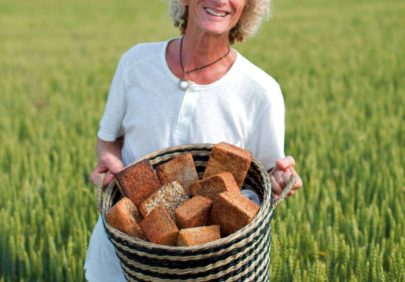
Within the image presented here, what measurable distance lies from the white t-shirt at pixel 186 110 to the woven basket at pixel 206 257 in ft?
1.02

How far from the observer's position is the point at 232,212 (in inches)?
55.1

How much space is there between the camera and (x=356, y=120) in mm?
3826

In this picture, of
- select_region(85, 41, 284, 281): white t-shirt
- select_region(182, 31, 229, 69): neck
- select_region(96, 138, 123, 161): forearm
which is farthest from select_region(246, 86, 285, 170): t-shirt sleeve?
select_region(96, 138, 123, 161): forearm

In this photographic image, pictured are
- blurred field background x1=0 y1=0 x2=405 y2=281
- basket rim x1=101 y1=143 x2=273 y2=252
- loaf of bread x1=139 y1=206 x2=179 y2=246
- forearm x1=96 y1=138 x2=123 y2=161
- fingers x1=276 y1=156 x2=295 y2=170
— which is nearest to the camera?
basket rim x1=101 y1=143 x2=273 y2=252

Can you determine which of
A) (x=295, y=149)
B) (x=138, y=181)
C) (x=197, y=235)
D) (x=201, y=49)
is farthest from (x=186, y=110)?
(x=295, y=149)

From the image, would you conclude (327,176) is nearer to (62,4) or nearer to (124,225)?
(124,225)

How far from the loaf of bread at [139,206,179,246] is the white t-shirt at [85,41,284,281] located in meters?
0.40

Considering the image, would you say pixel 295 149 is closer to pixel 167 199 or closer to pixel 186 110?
pixel 186 110

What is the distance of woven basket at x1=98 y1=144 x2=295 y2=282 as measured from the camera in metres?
1.30

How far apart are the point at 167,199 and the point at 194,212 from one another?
0.11m

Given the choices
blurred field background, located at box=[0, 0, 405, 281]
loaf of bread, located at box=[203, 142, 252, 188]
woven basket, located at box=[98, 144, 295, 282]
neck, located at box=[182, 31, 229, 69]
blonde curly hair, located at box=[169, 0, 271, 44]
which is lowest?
blurred field background, located at box=[0, 0, 405, 281]

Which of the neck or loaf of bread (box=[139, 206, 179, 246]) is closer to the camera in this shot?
loaf of bread (box=[139, 206, 179, 246])

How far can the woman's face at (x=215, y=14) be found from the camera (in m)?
1.68

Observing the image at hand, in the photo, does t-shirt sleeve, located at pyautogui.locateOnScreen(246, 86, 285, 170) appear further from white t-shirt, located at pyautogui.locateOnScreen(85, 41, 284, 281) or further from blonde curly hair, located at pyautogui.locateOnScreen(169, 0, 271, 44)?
blonde curly hair, located at pyautogui.locateOnScreen(169, 0, 271, 44)
